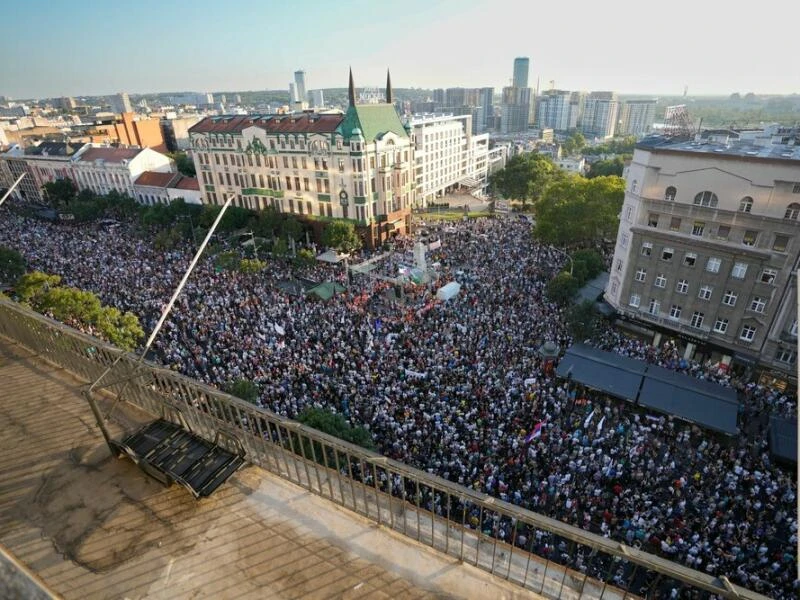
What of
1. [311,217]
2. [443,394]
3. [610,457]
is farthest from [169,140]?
[610,457]

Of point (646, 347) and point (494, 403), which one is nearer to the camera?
point (494, 403)

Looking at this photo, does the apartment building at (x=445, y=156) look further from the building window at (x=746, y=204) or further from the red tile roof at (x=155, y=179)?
the building window at (x=746, y=204)

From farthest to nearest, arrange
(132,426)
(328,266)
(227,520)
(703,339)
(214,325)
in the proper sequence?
1. (328,266)
2. (214,325)
3. (703,339)
4. (132,426)
5. (227,520)

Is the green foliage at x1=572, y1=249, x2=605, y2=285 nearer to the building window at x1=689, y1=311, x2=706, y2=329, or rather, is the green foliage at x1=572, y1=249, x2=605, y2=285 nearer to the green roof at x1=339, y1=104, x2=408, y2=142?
the building window at x1=689, y1=311, x2=706, y2=329

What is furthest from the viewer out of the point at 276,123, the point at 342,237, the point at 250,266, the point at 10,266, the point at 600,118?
the point at 600,118

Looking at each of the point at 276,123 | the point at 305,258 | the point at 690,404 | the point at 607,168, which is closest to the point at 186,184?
the point at 276,123

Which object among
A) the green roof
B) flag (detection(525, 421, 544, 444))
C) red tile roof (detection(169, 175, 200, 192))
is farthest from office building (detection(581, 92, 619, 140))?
flag (detection(525, 421, 544, 444))

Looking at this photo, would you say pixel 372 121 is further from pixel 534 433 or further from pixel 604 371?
pixel 534 433

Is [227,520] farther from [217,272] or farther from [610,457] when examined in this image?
[217,272]
